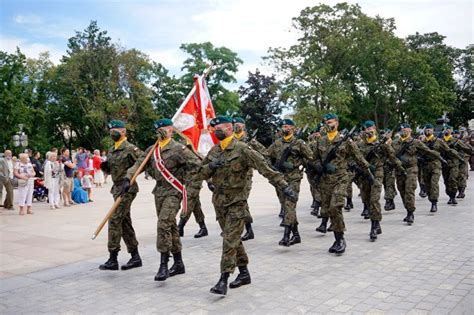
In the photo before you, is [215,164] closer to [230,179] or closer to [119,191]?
[230,179]

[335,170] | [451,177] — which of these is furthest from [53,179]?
[451,177]

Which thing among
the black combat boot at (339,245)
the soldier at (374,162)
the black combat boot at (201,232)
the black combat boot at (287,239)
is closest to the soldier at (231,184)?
the black combat boot at (339,245)

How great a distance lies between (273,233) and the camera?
10.3 metres

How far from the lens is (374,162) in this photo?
1092 centimetres

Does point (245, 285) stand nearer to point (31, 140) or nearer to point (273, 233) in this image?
point (273, 233)

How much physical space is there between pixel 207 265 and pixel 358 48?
43.0 meters

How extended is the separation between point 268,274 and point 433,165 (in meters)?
7.40

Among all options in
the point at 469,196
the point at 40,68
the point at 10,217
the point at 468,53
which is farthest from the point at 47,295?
the point at 468,53

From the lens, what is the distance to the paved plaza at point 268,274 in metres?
5.64

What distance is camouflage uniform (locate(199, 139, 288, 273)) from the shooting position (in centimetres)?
610

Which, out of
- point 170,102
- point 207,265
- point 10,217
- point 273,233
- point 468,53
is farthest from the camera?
point 468,53

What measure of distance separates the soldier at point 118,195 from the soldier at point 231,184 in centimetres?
151

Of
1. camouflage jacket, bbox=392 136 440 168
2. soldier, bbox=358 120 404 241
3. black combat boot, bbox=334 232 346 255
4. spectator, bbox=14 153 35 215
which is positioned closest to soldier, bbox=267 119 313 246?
black combat boot, bbox=334 232 346 255

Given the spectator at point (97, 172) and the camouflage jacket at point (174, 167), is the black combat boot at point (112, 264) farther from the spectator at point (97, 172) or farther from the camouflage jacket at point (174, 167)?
the spectator at point (97, 172)
